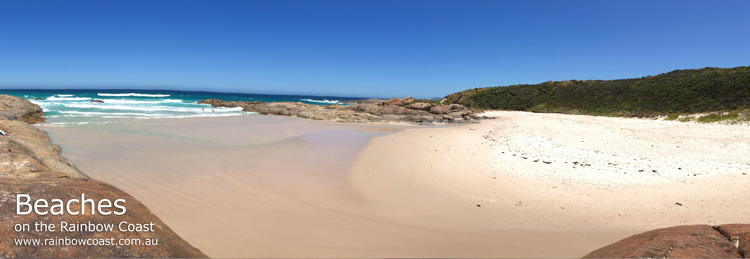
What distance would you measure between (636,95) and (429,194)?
42.1m

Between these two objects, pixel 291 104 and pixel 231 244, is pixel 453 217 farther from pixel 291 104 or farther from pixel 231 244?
pixel 291 104

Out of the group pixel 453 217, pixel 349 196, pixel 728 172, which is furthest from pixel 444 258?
pixel 728 172

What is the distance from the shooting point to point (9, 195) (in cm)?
288

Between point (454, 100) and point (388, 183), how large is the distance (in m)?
49.2

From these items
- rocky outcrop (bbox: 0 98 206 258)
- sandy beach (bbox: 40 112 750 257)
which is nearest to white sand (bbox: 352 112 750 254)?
sandy beach (bbox: 40 112 750 257)

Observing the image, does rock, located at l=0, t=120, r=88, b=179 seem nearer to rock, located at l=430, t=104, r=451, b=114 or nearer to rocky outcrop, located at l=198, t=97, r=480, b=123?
rocky outcrop, located at l=198, t=97, r=480, b=123

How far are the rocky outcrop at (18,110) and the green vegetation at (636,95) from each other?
1784 inches

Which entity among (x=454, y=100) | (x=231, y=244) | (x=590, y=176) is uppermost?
(x=454, y=100)

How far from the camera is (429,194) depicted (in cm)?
679

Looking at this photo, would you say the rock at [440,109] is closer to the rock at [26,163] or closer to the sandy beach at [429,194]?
the sandy beach at [429,194]

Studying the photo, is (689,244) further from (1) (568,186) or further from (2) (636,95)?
(2) (636,95)

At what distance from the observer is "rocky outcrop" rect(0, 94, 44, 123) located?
19.8m

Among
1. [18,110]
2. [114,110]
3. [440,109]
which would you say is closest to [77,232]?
[18,110]

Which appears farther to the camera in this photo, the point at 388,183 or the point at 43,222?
the point at 388,183
